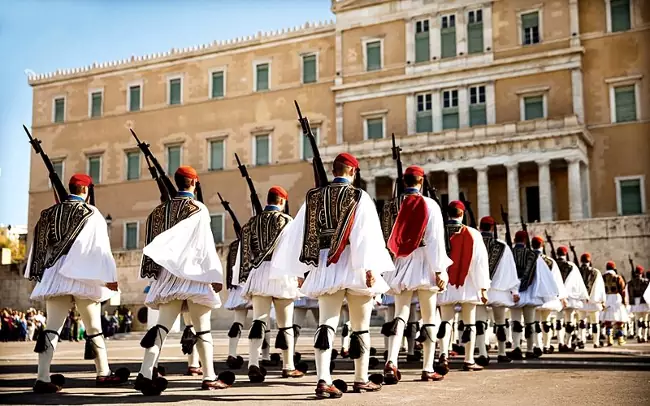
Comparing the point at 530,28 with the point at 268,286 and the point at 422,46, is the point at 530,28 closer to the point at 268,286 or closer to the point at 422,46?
the point at 422,46

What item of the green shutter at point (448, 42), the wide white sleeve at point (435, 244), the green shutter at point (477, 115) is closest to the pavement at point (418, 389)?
the wide white sleeve at point (435, 244)

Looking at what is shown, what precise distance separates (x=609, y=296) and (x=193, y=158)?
31.6 meters

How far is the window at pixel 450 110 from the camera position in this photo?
1501 inches

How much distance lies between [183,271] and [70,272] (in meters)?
1.15

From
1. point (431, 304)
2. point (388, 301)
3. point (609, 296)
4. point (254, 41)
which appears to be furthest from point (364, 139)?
point (431, 304)

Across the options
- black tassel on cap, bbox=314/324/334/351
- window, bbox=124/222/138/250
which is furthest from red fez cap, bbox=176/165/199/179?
window, bbox=124/222/138/250

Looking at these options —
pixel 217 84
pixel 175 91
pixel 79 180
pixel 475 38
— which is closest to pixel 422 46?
pixel 475 38

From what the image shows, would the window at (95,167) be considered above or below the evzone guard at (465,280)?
above

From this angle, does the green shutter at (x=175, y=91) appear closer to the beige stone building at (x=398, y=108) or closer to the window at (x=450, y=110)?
the beige stone building at (x=398, y=108)

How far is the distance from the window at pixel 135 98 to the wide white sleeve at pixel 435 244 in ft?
138

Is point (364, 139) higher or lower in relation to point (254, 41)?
lower

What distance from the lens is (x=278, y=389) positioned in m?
7.25

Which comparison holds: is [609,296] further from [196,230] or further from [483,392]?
[196,230]

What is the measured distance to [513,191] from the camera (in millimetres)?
34875
